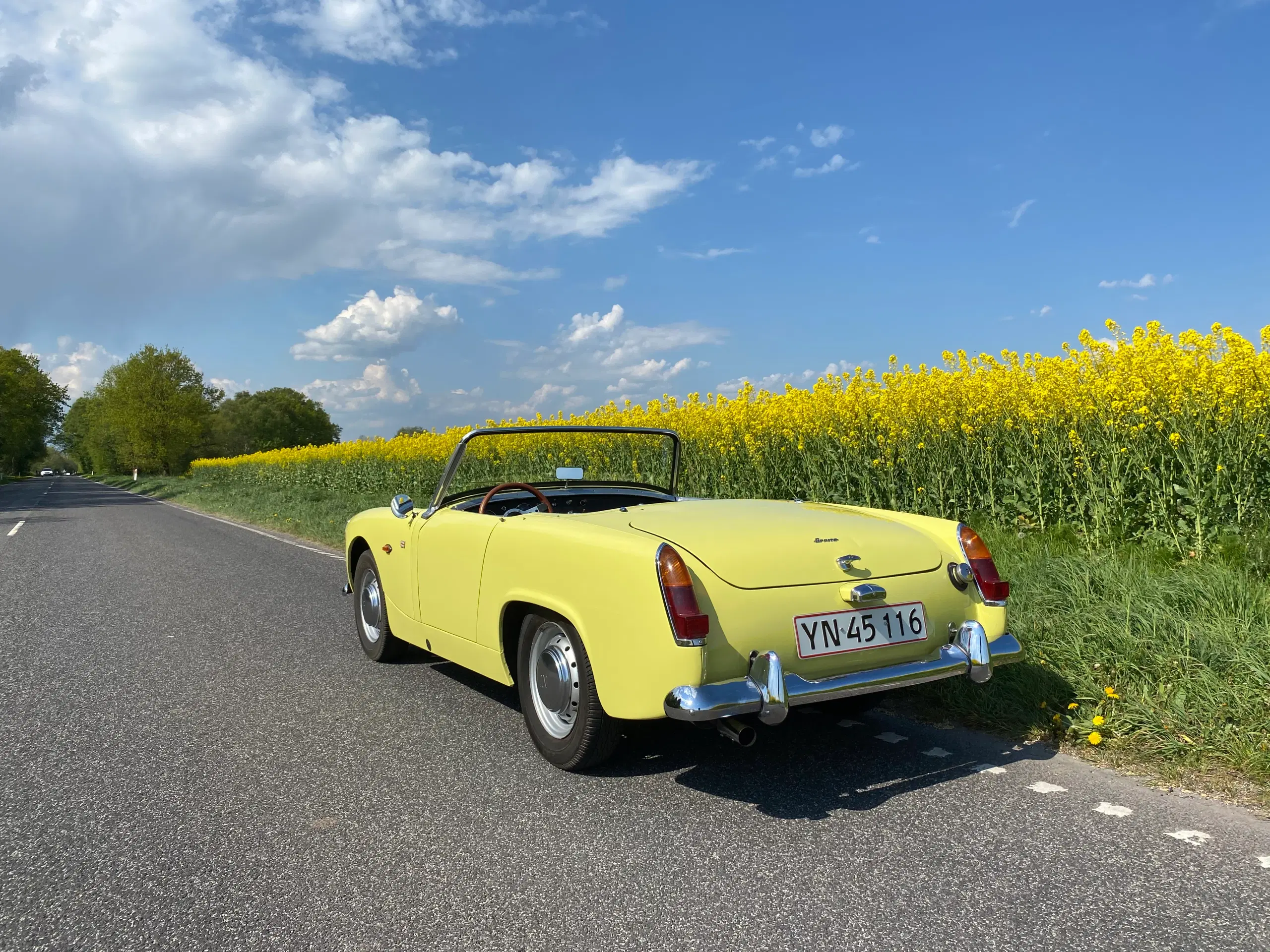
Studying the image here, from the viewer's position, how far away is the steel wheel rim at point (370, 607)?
210 inches

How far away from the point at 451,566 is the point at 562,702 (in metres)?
1.03

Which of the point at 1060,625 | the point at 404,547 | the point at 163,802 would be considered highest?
the point at 404,547

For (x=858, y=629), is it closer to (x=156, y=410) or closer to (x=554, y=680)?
(x=554, y=680)

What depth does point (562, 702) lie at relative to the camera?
11.4 ft

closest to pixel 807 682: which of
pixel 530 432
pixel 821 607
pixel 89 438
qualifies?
pixel 821 607

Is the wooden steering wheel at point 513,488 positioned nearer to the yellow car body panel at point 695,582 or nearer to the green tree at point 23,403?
the yellow car body panel at point 695,582

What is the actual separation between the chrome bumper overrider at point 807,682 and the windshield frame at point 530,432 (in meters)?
1.64

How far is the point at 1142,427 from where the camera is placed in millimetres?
6809

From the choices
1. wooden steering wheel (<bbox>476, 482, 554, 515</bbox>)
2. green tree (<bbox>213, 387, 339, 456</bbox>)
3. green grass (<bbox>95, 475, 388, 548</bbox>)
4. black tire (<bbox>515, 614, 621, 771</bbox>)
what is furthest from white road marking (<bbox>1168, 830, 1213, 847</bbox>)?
green tree (<bbox>213, 387, 339, 456</bbox>)

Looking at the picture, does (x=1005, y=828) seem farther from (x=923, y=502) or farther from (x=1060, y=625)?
(x=923, y=502)

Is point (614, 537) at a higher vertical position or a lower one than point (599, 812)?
higher

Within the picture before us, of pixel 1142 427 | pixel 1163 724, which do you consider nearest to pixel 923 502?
pixel 1142 427

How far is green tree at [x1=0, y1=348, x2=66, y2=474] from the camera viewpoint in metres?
64.6

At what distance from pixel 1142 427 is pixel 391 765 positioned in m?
6.04
